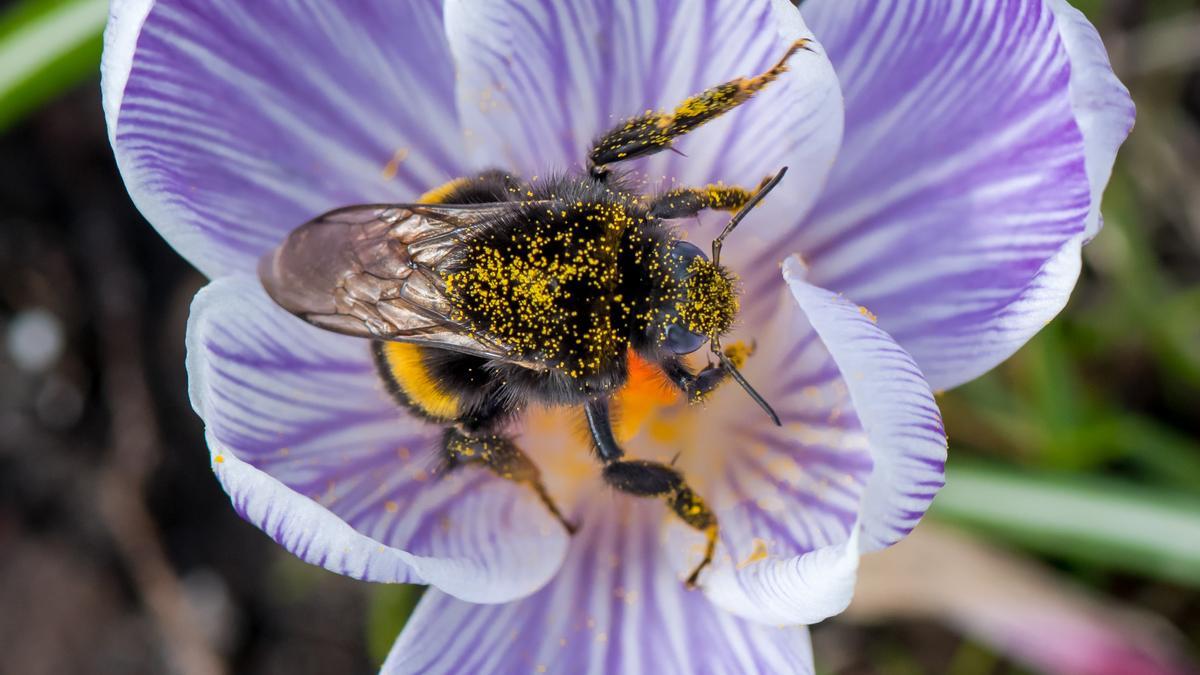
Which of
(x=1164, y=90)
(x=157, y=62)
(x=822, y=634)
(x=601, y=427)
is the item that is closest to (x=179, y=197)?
(x=157, y=62)

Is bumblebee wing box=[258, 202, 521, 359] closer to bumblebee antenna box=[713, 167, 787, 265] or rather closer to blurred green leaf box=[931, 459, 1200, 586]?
bumblebee antenna box=[713, 167, 787, 265]

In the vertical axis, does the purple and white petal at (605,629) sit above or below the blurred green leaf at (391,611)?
above

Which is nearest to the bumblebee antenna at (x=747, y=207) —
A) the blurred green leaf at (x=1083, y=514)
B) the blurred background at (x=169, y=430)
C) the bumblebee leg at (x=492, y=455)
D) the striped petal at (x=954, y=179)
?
the striped petal at (x=954, y=179)

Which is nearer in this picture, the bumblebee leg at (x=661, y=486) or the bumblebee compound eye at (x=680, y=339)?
the bumblebee compound eye at (x=680, y=339)

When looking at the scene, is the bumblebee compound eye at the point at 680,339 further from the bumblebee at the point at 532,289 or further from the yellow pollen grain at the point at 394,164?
the yellow pollen grain at the point at 394,164

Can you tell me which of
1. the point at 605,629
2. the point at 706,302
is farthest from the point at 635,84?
the point at 605,629

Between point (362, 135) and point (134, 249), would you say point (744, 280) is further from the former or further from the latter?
point (134, 249)

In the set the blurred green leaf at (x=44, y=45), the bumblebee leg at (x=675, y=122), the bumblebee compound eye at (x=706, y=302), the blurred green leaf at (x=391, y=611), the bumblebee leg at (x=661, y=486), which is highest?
the blurred green leaf at (x=44, y=45)

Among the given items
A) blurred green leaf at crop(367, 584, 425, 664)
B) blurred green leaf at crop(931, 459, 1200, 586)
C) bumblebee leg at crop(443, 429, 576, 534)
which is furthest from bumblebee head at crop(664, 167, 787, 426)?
blurred green leaf at crop(367, 584, 425, 664)
